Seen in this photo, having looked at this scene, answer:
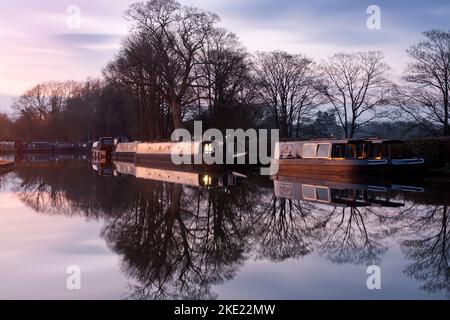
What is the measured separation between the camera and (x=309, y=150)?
30.6 meters

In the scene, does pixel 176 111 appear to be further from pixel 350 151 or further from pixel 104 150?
pixel 104 150

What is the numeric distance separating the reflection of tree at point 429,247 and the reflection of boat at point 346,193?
2.15m

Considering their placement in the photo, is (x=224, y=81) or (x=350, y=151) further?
(x=224, y=81)

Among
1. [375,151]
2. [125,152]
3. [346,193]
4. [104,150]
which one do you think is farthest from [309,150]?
[104,150]

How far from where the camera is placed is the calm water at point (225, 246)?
7328 mm

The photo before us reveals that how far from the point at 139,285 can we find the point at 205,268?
1355mm

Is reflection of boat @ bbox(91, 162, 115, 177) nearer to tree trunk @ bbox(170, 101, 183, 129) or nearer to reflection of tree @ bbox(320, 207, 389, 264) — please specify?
tree trunk @ bbox(170, 101, 183, 129)

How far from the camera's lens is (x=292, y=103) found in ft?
174

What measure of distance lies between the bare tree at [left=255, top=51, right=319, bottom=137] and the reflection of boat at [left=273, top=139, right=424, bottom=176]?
20.2m

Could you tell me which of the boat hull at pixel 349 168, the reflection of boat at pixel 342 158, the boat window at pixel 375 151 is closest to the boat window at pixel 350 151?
the reflection of boat at pixel 342 158

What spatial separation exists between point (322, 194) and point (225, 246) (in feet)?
32.6

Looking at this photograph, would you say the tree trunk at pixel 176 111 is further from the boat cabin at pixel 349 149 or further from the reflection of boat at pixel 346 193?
the reflection of boat at pixel 346 193

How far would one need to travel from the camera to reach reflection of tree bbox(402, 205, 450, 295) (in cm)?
779
